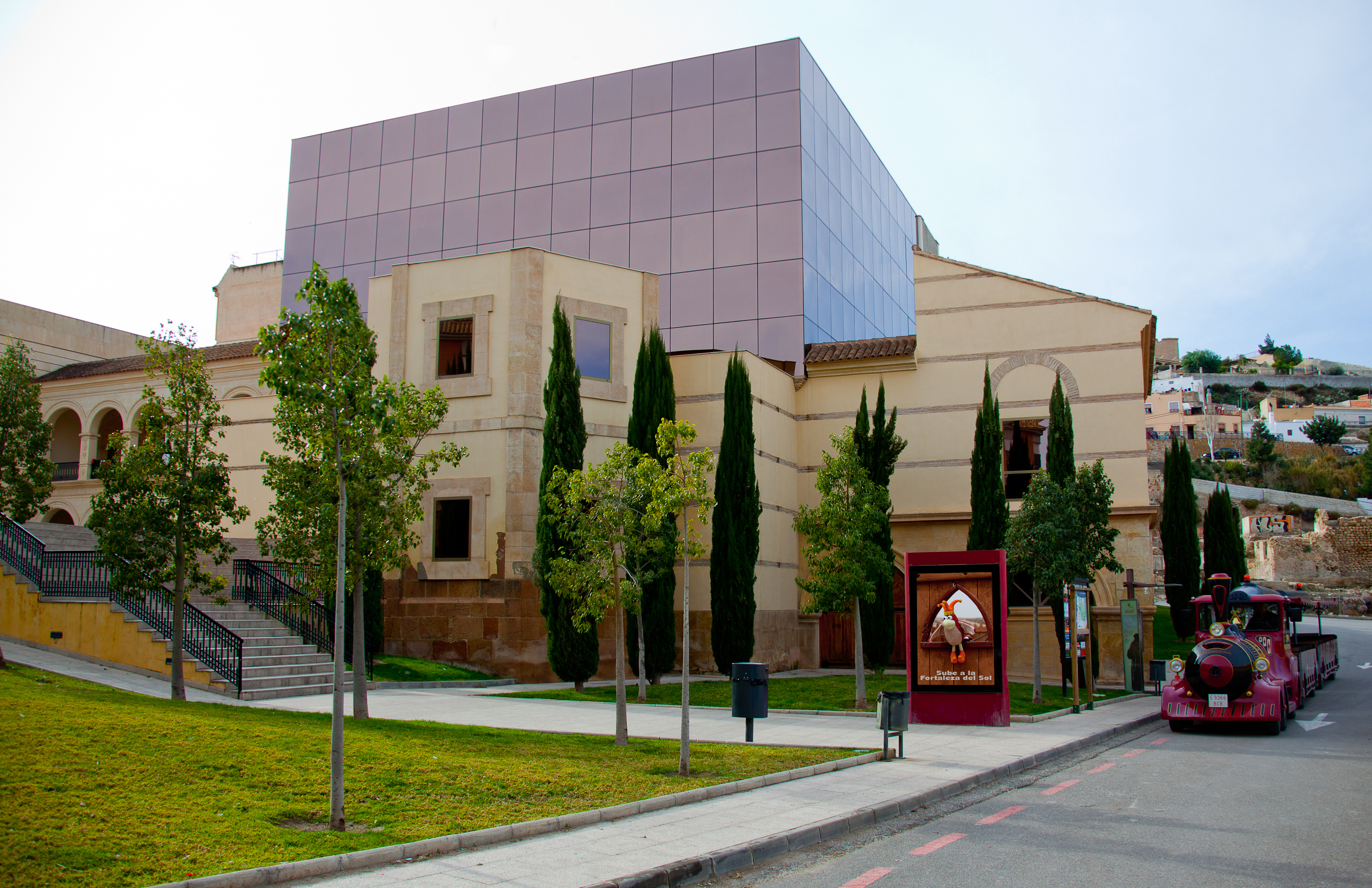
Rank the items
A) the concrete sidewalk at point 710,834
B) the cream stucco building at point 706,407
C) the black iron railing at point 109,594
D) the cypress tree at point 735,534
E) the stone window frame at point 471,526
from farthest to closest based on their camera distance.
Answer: the cypress tree at point 735,534 < the cream stucco building at point 706,407 < the stone window frame at point 471,526 < the black iron railing at point 109,594 < the concrete sidewalk at point 710,834

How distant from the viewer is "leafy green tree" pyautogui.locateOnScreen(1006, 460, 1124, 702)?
830 inches

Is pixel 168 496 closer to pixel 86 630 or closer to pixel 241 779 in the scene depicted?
pixel 86 630

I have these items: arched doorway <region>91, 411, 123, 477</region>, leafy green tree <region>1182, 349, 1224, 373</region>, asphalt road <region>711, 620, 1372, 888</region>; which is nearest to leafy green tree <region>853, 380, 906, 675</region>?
asphalt road <region>711, 620, 1372, 888</region>

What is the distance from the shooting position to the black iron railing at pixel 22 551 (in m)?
20.9

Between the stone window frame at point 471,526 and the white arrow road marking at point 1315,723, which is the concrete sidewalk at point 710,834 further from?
the stone window frame at point 471,526

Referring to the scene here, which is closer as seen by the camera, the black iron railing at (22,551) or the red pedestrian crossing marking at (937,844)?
the red pedestrian crossing marking at (937,844)

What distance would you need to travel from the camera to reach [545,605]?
22562mm

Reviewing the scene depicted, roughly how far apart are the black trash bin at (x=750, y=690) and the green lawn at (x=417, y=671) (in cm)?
1036

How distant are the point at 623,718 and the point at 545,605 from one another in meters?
9.69

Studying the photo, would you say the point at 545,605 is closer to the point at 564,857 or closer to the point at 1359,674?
the point at 564,857

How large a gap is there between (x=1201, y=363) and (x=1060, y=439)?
176469mm

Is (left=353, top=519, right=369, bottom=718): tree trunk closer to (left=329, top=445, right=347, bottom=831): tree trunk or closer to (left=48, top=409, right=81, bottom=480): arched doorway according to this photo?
(left=329, top=445, right=347, bottom=831): tree trunk

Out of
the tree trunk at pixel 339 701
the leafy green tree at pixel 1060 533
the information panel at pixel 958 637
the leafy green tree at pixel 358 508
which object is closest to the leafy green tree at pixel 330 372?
the tree trunk at pixel 339 701

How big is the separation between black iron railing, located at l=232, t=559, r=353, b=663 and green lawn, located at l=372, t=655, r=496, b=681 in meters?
0.82
